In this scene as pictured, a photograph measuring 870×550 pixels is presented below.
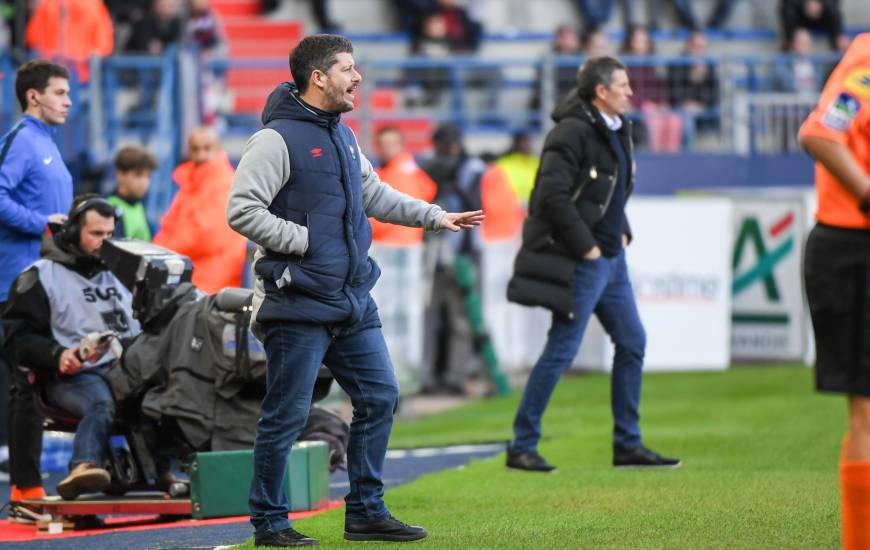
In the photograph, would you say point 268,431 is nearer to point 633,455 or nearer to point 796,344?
point 633,455

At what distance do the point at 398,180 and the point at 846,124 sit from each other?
907 centimetres

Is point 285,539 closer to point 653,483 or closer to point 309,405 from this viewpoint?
point 309,405

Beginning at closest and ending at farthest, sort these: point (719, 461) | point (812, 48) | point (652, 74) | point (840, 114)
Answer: point (840, 114) → point (719, 461) → point (652, 74) → point (812, 48)

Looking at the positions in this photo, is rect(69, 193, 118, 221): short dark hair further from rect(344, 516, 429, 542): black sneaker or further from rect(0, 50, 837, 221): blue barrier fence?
rect(0, 50, 837, 221): blue barrier fence

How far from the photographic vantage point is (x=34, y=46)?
675 inches

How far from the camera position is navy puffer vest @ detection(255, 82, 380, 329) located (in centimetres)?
691

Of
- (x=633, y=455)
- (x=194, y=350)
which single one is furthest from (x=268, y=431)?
(x=633, y=455)

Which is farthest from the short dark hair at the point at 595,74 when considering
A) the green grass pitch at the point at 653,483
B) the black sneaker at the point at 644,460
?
the green grass pitch at the point at 653,483

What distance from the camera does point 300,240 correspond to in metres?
6.84

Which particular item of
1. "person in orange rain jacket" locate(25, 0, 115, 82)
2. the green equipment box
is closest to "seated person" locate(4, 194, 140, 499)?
the green equipment box

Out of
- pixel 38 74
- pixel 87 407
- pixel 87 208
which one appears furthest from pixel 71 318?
pixel 38 74

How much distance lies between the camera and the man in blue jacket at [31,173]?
9422 mm

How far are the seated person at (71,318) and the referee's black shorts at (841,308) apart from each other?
4.23m

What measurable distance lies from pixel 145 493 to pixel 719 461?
328 centimetres
